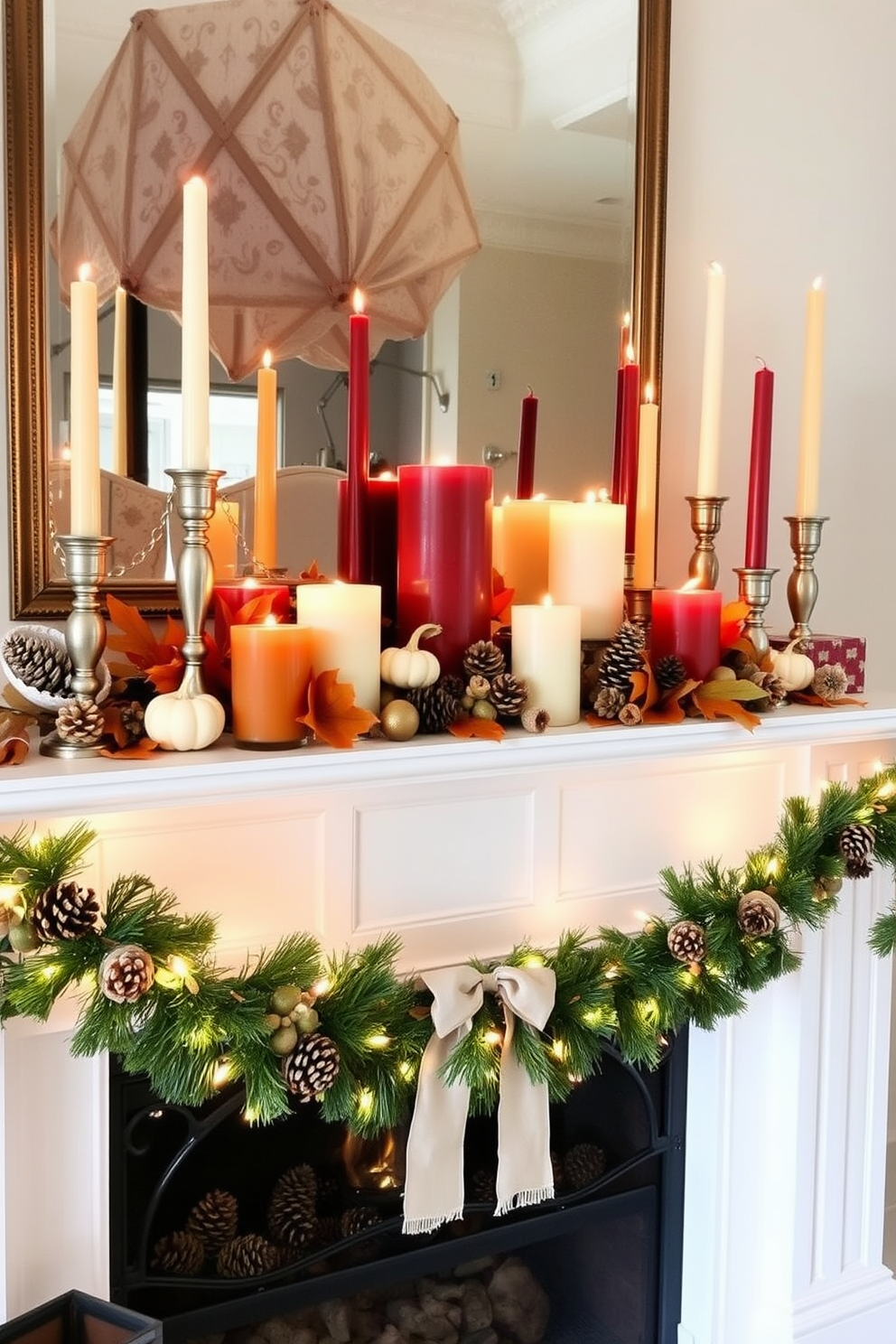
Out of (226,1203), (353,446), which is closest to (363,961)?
(226,1203)

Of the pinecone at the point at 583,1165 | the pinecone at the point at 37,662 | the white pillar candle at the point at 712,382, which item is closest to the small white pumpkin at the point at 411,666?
the pinecone at the point at 37,662

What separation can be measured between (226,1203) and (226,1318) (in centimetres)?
11

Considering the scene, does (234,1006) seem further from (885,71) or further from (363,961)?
(885,71)

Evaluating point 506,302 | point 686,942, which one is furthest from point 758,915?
point 506,302

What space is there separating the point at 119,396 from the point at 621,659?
1.84 feet

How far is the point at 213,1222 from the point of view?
121cm

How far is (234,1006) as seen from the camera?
1033 mm

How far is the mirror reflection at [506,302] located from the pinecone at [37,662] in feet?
0.63

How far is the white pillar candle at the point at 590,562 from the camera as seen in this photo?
4.12 feet

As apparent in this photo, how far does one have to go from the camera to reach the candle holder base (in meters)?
1.41

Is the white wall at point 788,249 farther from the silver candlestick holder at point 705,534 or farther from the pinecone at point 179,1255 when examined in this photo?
the pinecone at point 179,1255

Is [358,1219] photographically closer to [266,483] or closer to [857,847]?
[857,847]

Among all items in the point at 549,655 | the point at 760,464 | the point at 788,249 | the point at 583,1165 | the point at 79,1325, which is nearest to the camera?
the point at 79,1325

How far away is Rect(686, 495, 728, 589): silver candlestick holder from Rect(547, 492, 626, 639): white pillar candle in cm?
10
